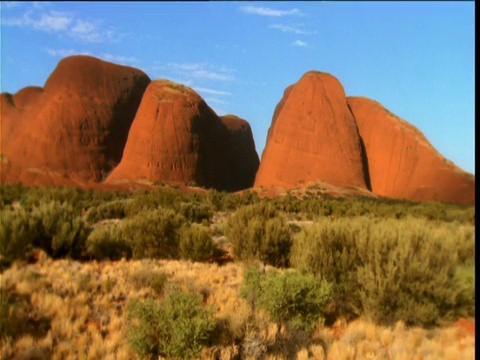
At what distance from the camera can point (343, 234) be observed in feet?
37.3

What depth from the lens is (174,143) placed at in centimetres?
5197

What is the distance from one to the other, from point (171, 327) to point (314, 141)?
47.0 metres

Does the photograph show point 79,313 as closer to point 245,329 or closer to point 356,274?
point 245,329

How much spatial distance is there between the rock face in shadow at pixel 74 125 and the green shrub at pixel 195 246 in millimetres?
41693

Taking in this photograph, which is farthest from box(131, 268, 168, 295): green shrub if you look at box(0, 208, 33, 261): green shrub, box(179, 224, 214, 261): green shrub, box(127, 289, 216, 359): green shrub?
box(179, 224, 214, 261): green shrub

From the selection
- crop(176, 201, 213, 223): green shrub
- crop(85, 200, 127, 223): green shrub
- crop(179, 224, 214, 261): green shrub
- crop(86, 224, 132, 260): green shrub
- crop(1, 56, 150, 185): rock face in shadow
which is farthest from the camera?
crop(1, 56, 150, 185): rock face in shadow

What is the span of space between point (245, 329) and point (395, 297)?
3735 millimetres

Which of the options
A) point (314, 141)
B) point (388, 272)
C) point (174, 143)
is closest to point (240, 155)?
point (174, 143)

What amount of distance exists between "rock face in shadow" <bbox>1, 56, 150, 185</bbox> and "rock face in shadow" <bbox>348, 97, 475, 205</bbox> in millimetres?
29313

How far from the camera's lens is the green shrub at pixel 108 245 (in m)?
12.0

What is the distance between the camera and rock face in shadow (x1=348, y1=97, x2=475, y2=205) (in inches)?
1766

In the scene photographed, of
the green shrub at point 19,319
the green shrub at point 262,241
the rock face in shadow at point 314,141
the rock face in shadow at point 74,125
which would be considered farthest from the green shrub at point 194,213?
the rock face in shadow at point 74,125

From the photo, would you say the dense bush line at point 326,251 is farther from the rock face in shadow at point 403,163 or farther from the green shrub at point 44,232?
the rock face in shadow at point 403,163

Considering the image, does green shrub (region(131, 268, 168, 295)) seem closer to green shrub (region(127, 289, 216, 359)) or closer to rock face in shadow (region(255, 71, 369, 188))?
green shrub (region(127, 289, 216, 359))
